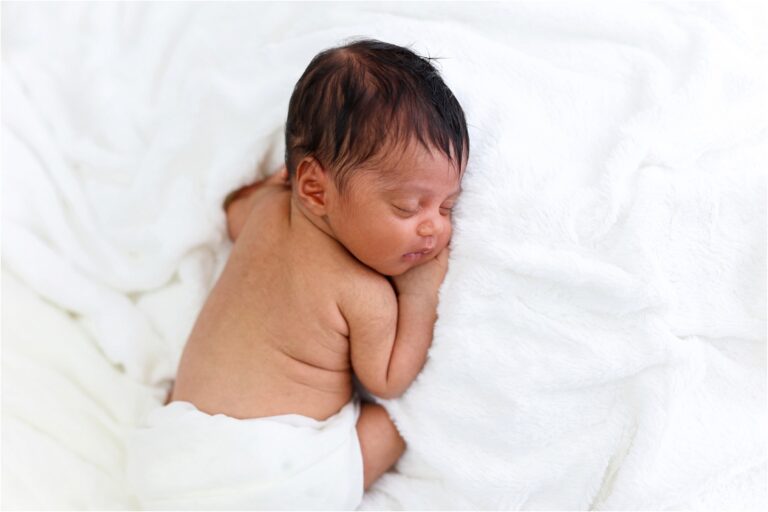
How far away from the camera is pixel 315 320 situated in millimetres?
1268

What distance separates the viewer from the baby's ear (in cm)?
119

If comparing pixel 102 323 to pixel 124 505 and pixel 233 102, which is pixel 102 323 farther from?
pixel 233 102

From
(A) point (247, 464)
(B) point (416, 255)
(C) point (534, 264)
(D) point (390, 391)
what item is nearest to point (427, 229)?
(B) point (416, 255)

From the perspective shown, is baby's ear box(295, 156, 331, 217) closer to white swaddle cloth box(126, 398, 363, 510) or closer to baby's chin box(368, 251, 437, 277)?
baby's chin box(368, 251, 437, 277)

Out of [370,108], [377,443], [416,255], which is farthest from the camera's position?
[377,443]

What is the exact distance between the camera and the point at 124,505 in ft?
4.51

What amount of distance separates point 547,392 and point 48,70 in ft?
3.76

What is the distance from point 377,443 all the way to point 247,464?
22 centimetres

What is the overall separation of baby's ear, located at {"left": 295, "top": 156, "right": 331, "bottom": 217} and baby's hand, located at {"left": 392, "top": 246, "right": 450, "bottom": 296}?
6.9 inches

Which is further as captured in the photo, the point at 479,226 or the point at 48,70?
the point at 48,70

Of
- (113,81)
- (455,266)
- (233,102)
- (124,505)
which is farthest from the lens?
(113,81)

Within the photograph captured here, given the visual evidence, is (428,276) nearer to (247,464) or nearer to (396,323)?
(396,323)

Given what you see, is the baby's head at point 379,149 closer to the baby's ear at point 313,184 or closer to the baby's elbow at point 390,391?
the baby's ear at point 313,184

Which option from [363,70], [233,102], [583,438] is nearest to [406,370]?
[583,438]
